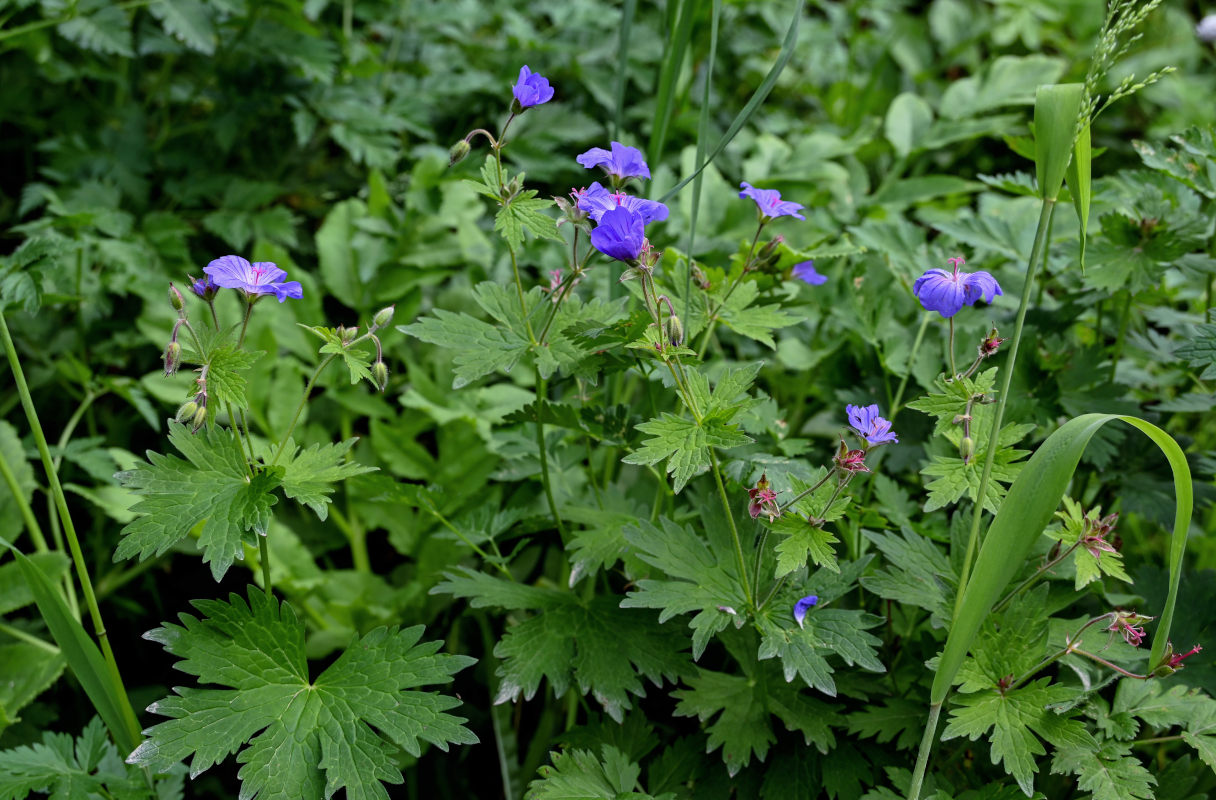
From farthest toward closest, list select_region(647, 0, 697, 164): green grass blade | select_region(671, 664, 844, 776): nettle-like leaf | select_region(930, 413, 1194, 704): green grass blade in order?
select_region(647, 0, 697, 164): green grass blade, select_region(671, 664, 844, 776): nettle-like leaf, select_region(930, 413, 1194, 704): green grass blade

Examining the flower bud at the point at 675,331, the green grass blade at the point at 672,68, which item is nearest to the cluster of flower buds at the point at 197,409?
the flower bud at the point at 675,331

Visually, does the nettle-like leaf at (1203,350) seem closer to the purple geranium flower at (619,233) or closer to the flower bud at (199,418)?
the purple geranium flower at (619,233)

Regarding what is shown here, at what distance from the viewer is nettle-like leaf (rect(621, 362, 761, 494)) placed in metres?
1.01

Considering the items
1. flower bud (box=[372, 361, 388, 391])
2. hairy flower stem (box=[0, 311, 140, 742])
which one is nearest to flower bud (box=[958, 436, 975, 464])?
flower bud (box=[372, 361, 388, 391])

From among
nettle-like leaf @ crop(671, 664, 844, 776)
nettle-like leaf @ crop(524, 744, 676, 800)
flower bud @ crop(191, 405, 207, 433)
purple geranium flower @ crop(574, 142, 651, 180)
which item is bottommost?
nettle-like leaf @ crop(524, 744, 676, 800)

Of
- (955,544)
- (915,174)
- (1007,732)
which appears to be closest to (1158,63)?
(915,174)

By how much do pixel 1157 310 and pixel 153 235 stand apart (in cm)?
184

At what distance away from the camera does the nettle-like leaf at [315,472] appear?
3.32 ft

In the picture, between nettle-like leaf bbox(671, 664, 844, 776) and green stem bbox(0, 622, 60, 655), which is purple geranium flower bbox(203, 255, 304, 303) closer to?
nettle-like leaf bbox(671, 664, 844, 776)

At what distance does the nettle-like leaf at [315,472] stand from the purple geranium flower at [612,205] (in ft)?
1.17

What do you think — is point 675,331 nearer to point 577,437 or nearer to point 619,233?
point 619,233

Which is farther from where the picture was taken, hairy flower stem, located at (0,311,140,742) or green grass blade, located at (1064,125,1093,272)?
hairy flower stem, located at (0,311,140,742)

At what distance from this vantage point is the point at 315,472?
107 cm

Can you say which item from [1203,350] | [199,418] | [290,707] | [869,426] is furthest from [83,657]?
[1203,350]
